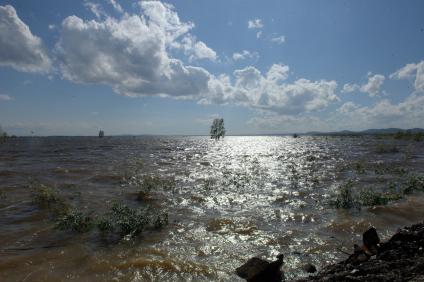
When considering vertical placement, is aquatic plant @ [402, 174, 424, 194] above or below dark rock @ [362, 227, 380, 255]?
below

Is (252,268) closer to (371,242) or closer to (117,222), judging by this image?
(371,242)

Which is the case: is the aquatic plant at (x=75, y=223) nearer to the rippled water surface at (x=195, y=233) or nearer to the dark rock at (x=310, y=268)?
the rippled water surface at (x=195, y=233)

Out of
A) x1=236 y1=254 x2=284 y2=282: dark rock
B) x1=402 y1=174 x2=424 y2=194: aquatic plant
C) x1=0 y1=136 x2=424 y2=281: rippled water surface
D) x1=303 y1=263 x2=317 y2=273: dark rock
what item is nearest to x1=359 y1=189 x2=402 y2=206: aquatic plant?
x1=0 y1=136 x2=424 y2=281: rippled water surface

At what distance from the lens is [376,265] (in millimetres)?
6789

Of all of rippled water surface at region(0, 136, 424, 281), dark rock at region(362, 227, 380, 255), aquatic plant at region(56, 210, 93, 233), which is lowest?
rippled water surface at region(0, 136, 424, 281)

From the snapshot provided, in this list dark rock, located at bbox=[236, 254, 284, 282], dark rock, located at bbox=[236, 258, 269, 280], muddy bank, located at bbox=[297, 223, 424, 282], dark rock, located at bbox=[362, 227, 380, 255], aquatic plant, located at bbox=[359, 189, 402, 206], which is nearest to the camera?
muddy bank, located at bbox=[297, 223, 424, 282]

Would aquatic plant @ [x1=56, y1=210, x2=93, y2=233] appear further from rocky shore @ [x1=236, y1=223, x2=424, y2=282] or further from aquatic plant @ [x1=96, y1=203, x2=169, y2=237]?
rocky shore @ [x1=236, y1=223, x2=424, y2=282]

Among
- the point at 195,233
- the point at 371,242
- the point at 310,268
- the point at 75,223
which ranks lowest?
the point at 195,233

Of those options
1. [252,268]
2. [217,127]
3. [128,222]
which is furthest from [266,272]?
[217,127]

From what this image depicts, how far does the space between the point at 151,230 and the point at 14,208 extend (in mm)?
7935

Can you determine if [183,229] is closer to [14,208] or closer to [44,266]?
[44,266]

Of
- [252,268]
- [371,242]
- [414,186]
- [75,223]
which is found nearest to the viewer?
[252,268]

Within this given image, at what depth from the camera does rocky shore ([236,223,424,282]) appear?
6.24m

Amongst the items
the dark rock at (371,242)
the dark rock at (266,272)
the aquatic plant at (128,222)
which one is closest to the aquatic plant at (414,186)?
the dark rock at (371,242)
